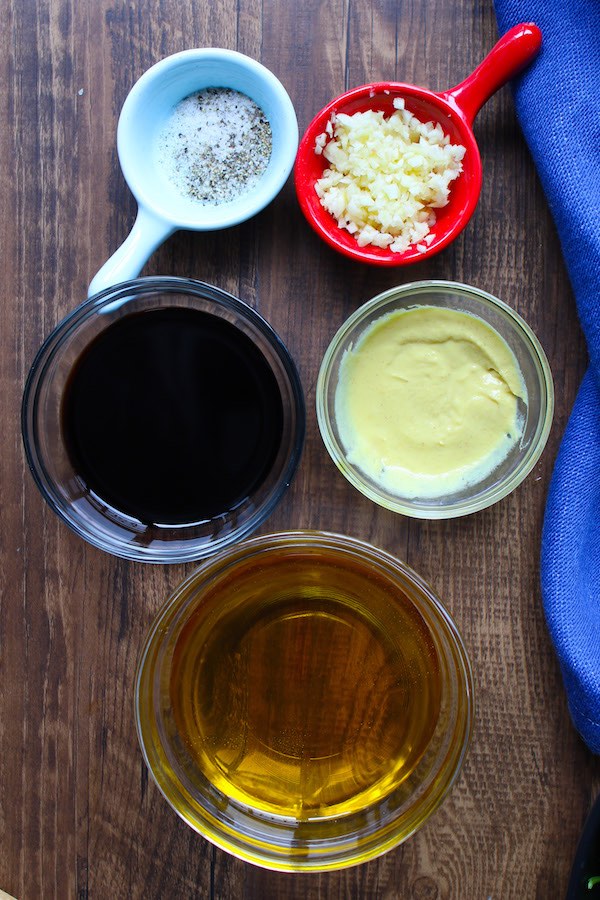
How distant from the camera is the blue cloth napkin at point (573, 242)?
87cm

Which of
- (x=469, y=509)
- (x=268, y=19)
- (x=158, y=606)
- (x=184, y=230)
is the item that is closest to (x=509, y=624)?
(x=469, y=509)

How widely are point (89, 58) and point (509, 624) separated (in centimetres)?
83

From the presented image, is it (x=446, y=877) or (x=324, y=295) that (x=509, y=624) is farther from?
(x=324, y=295)

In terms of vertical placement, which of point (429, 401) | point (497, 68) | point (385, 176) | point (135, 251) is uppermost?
point (497, 68)

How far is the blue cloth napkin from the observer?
875 millimetres

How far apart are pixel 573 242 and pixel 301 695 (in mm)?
588

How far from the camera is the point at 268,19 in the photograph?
3.04 ft

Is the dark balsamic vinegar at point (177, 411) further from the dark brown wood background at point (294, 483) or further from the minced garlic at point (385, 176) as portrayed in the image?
the minced garlic at point (385, 176)

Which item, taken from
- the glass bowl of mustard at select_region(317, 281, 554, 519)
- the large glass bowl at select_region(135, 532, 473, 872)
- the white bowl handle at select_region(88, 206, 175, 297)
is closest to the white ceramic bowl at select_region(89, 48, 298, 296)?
the white bowl handle at select_region(88, 206, 175, 297)

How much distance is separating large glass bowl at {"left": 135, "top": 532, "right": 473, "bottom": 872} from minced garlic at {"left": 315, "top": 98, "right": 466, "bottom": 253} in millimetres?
347

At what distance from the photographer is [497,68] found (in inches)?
34.3

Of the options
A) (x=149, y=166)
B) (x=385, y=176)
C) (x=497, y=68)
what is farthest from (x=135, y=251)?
(x=497, y=68)

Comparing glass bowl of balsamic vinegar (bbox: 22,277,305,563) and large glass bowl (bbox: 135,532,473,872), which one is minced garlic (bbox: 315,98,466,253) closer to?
glass bowl of balsamic vinegar (bbox: 22,277,305,563)

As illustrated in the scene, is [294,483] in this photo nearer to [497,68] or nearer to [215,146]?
[215,146]
